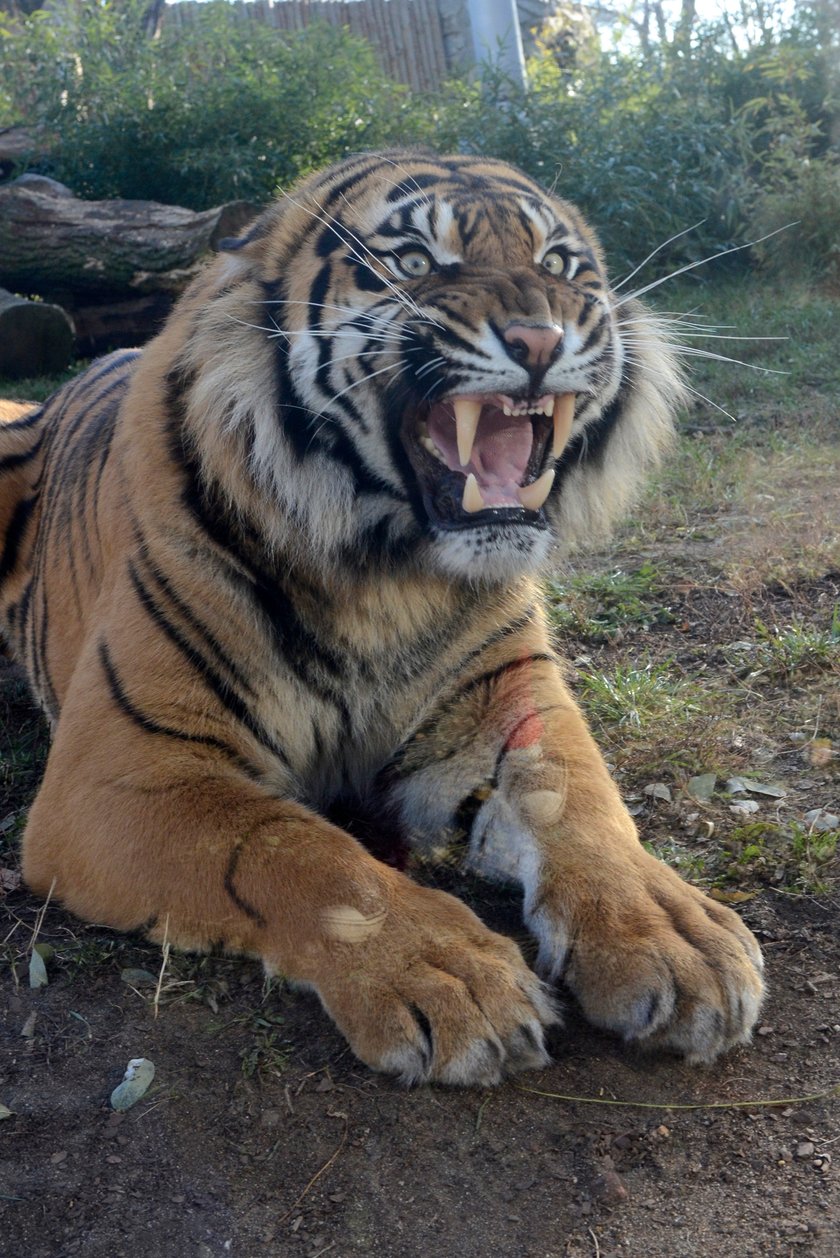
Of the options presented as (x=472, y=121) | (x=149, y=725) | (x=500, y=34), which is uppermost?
(x=500, y=34)

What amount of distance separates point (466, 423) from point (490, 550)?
0.76 ft

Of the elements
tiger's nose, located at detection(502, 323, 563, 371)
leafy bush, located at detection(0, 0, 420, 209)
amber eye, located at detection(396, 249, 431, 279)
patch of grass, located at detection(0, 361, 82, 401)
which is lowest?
patch of grass, located at detection(0, 361, 82, 401)

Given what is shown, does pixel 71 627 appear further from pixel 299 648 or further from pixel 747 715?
pixel 747 715

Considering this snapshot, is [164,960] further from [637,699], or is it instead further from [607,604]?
[607,604]

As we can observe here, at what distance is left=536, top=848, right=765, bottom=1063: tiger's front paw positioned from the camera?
6.06ft

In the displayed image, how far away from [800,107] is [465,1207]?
8.29 metres

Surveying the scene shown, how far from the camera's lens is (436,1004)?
1.77 metres

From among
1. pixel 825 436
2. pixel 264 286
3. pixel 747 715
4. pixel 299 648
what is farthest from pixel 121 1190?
pixel 825 436

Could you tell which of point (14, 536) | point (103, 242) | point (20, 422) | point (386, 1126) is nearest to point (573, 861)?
point (386, 1126)

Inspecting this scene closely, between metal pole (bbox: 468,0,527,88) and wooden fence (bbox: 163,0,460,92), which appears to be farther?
wooden fence (bbox: 163,0,460,92)

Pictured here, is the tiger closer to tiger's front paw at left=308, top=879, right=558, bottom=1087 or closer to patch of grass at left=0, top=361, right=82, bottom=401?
tiger's front paw at left=308, top=879, right=558, bottom=1087

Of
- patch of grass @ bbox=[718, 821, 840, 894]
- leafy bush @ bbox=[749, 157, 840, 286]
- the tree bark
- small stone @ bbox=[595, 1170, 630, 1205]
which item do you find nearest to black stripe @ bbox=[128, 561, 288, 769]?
patch of grass @ bbox=[718, 821, 840, 894]

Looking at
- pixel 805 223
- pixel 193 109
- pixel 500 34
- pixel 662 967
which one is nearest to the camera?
pixel 662 967

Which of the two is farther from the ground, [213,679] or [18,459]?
[18,459]
